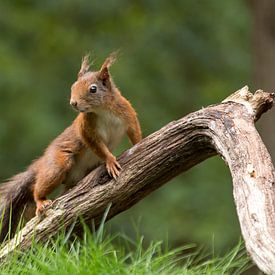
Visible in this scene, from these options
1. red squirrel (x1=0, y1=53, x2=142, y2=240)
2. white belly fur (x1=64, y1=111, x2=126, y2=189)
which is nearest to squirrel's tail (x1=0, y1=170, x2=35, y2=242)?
red squirrel (x1=0, y1=53, x2=142, y2=240)

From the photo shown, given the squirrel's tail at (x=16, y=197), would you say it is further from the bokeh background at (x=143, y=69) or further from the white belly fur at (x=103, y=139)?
the bokeh background at (x=143, y=69)

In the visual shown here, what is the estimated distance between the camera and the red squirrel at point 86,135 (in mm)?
5699

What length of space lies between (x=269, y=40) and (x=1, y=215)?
380 cm

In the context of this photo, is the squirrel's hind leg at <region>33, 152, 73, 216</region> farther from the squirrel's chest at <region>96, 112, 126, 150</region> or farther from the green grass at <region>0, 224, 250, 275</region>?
the green grass at <region>0, 224, 250, 275</region>

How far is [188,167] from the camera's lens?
5.17 m

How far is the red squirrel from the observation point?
5699mm

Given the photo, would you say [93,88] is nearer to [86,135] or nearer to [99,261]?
[86,135]

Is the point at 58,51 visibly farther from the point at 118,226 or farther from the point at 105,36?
the point at 118,226

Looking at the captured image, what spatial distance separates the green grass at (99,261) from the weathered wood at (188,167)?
0.18 meters

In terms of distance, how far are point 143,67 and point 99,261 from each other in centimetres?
760

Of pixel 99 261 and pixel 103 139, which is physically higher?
pixel 103 139

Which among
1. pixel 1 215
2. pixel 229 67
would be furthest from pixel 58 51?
pixel 1 215

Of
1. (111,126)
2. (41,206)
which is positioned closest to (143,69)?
(111,126)

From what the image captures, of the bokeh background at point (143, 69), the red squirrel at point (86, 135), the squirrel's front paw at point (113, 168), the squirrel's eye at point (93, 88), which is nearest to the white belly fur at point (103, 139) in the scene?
the red squirrel at point (86, 135)
